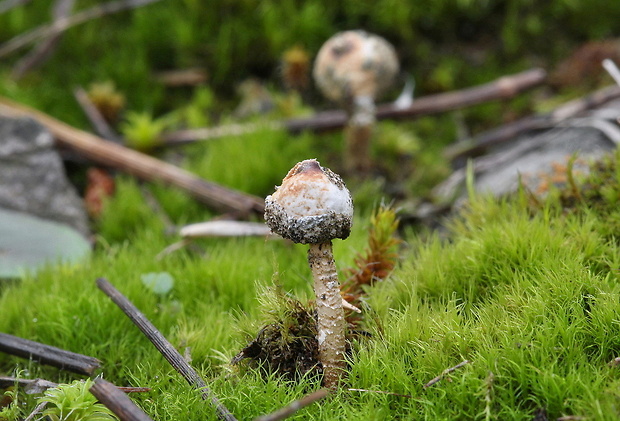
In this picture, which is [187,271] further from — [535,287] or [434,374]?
[535,287]

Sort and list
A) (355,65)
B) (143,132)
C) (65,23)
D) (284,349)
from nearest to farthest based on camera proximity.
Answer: (284,349), (355,65), (143,132), (65,23)

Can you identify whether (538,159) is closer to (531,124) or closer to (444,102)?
(531,124)

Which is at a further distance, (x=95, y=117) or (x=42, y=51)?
(x=42, y=51)

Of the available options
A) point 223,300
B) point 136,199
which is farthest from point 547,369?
point 136,199

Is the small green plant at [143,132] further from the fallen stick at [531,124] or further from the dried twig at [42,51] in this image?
the fallen stick at [531,124]

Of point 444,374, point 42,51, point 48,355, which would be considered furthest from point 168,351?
point 42,51

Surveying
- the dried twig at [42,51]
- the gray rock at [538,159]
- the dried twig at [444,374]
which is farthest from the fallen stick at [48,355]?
the dried twig at [42,51]
